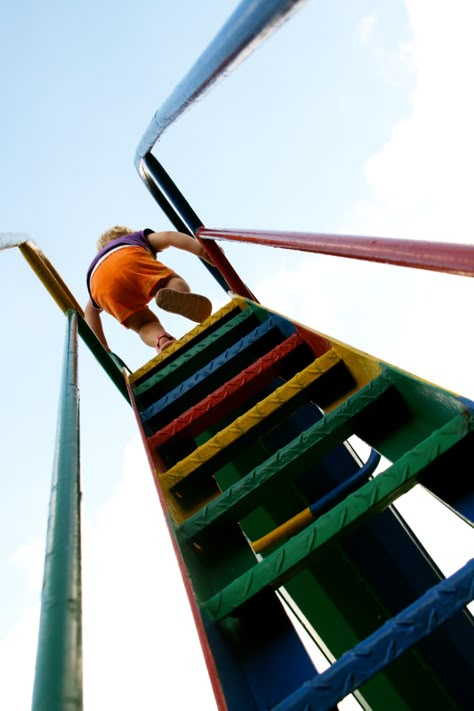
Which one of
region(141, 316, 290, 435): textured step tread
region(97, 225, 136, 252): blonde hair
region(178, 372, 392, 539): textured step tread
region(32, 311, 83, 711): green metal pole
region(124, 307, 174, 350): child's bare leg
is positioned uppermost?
region(97, 225, 136, 252): blonde hair

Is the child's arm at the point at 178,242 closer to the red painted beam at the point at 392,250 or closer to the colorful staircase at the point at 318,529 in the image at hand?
the colorful staircase at the point at 318,529

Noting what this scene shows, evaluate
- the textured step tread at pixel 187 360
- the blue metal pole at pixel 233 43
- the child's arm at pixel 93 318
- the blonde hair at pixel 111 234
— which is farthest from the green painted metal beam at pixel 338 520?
the blonde hair at pixel 111 234

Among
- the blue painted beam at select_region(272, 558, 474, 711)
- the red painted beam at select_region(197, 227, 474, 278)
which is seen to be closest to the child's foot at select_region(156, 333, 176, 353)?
the red painted beam at select_region(197, 227, 474, 278)

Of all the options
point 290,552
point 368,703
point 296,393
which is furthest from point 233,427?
point 368,703

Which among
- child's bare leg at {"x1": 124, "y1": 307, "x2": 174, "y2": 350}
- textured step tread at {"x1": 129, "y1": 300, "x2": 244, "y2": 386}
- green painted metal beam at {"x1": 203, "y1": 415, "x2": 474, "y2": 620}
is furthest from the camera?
child's bare leg at {"x1": 124, "y1": 307, "x2": 174, "y2": 350}

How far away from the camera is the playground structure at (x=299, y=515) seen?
0.95 m

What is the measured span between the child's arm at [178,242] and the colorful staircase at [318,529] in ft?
3.86

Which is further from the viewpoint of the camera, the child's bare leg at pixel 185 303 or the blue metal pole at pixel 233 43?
the child's bare leg at pixel 185 303

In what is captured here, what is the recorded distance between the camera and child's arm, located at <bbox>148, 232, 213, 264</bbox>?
3.50m

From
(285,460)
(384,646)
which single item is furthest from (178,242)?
(384,646)

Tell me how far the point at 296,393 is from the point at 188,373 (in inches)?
35.0

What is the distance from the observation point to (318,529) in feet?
4.08

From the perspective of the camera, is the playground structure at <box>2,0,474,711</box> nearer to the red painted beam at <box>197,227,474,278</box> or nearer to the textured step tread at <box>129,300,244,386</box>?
the red painted beam at <box>197,227,474,278</box>

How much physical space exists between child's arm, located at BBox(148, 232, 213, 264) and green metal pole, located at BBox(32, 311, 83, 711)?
97.9 inches
